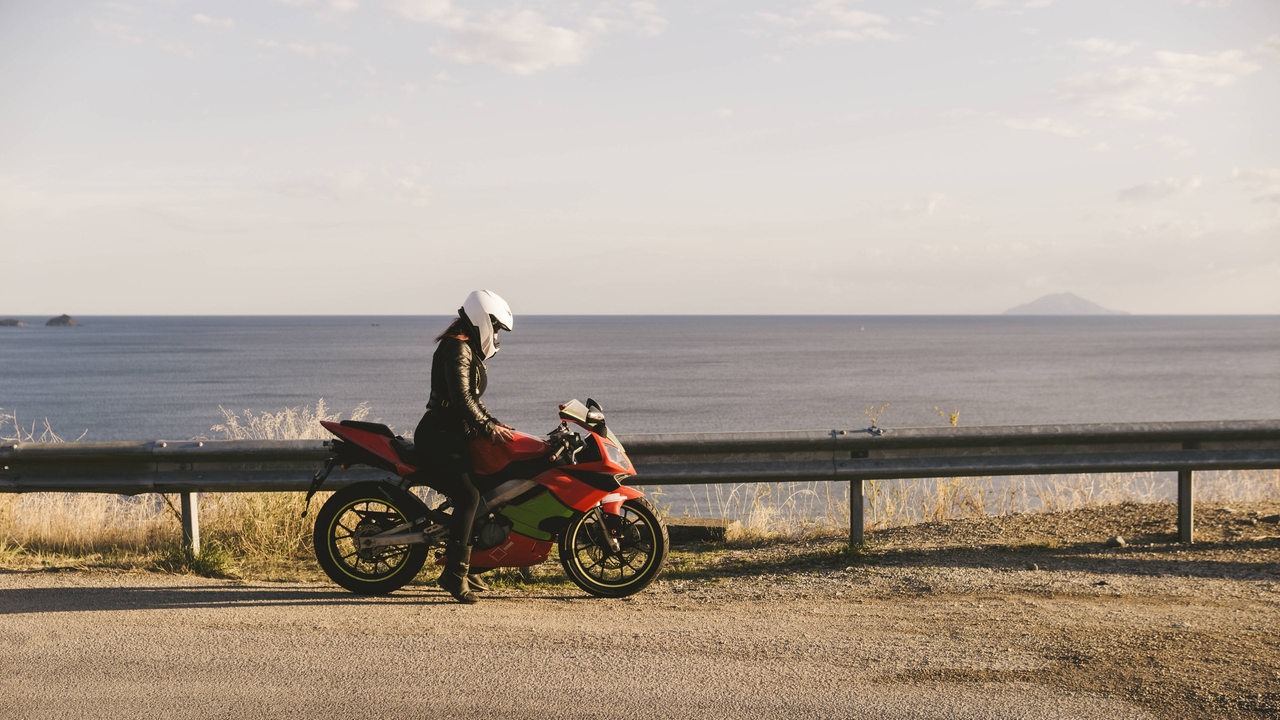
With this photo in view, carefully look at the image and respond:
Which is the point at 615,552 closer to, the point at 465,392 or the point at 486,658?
the point at 465,392

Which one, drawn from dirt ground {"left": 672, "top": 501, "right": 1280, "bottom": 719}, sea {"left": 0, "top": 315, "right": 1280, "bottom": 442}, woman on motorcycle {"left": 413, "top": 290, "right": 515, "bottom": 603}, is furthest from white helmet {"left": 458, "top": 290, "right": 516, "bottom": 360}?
sea {"left": 0, "top": 315, "right": 1280, "bottom": 442}

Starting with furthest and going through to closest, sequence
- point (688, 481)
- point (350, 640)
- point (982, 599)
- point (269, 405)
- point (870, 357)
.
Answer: point (870, 357)
point (269, 405)
point (688, 481)
point (982, 599)
point (350, 640)

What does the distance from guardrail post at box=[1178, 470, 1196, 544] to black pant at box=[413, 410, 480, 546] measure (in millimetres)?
5256

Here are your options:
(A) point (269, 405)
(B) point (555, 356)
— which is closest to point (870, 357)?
(B) point (555, 356)

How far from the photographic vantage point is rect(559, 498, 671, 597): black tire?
23.0ft

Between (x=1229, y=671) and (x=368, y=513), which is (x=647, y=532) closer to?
(x=368, y=513)

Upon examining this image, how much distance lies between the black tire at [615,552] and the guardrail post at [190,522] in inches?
111

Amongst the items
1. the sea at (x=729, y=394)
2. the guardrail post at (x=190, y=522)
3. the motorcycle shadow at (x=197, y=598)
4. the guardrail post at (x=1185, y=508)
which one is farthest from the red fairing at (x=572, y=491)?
the guardrail post at (x=1185, y=508)

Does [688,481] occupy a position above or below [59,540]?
above

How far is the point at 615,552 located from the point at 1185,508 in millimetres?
4457

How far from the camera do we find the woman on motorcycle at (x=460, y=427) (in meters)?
6.82

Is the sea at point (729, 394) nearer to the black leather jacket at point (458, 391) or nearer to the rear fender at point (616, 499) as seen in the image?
the rear fender at point (616, 499)

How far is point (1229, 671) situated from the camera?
5.19 metres

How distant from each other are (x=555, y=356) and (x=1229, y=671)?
94.2 m
